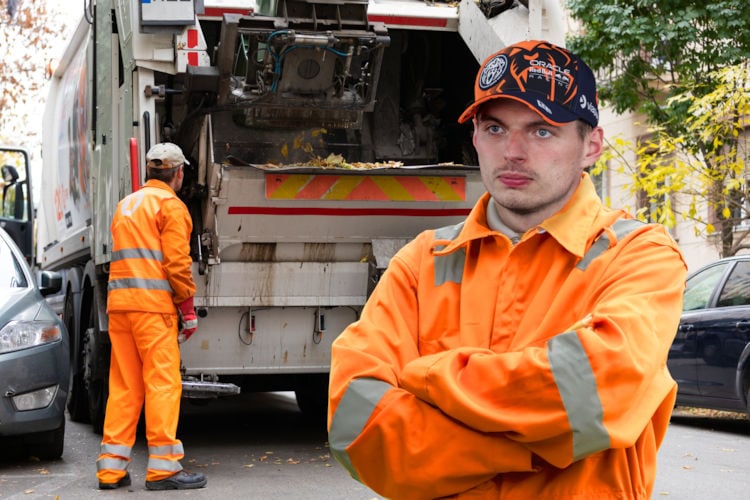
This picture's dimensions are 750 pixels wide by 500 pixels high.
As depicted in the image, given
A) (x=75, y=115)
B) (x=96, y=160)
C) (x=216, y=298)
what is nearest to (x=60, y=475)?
(x=216, y=298)

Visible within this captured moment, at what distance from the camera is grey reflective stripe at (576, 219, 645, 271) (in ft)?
6.47

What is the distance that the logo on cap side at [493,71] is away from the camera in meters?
2.03

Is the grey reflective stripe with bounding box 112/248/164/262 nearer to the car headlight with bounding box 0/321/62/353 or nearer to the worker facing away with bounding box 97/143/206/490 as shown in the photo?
the worker facing away with bounding box 97/143/206/490

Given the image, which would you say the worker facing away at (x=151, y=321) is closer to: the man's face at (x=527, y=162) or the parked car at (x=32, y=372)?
the parked car at (x=32, y=372)

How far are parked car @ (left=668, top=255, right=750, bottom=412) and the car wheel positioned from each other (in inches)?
196

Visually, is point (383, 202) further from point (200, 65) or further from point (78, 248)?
point (78, 248)

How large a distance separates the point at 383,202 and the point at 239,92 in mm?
1079

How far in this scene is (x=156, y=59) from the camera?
6645 millimetres

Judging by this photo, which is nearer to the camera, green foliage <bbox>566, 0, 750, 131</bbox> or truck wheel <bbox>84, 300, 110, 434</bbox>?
truck wheel <bbox>84, 300, 110, 434</bbox>

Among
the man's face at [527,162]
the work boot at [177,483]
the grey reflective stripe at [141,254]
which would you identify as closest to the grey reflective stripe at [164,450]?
the work boot at [177,483]

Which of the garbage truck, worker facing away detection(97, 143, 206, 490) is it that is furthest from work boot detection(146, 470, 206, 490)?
the garbage truck

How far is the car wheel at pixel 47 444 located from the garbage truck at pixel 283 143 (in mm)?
592

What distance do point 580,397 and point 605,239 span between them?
341 millimetres

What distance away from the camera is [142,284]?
643 cm
